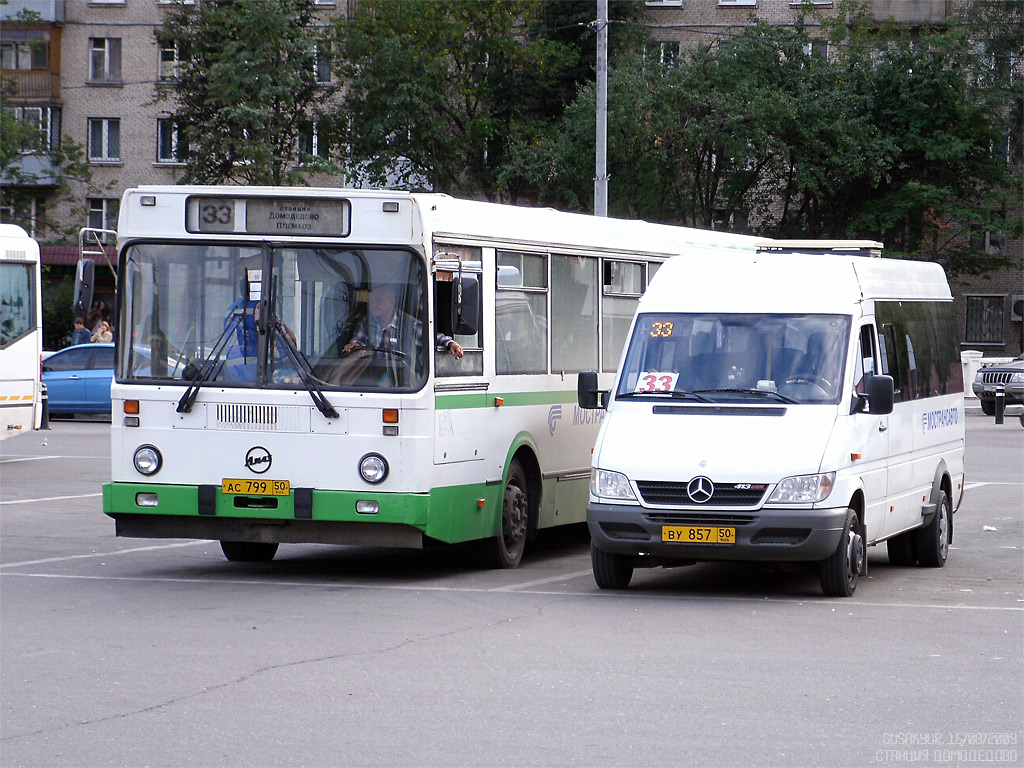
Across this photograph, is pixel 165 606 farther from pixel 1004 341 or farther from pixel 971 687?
pixel 1004 341

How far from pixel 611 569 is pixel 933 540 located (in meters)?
3.16

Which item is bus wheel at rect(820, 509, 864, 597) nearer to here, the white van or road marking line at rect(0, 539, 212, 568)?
the white van

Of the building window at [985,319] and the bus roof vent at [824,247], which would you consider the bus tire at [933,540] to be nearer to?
the bus roof vent at [824,247]

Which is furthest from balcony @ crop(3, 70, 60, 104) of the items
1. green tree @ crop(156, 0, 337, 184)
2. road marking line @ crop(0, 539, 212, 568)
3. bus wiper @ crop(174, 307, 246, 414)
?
bus wiper @ crop(174, 307, 246, 414)

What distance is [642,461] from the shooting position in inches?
406

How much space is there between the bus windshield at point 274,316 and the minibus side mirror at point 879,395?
3.01 metres

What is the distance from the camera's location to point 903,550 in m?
12.9

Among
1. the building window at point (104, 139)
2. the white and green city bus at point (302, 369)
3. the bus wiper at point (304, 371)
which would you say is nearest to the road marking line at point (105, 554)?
the white and green city bus at point (302, 369)

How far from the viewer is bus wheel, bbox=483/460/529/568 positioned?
39.8 ft

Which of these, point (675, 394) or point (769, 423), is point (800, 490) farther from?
point (675, 394)

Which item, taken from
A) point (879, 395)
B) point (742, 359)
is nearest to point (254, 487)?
point (742, 359)

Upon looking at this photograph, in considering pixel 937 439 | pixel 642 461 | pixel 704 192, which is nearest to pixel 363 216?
pixel 642 461

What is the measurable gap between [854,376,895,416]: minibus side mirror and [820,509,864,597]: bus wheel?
2.37 ft

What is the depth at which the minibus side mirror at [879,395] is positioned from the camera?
10.7 m
